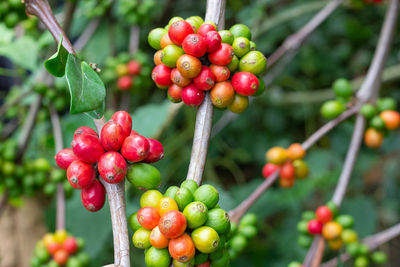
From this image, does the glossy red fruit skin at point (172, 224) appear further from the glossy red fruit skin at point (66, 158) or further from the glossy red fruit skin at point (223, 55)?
the glossy red fruit skin at point (223, 55)

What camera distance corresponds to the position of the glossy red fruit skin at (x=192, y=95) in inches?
35.4

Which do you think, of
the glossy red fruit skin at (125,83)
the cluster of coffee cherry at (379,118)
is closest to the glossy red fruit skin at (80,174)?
the cluster of coffee cherry at (379,118)

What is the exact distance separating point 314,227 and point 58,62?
1.24 meters

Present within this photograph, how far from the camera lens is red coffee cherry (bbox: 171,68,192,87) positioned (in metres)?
0.91

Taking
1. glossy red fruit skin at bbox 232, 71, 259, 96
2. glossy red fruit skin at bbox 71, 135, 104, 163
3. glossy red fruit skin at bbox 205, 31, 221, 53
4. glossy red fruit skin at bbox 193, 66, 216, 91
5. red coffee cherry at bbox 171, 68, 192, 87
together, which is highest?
glossy red fruit skin at bbox 205, 31, 221, 53

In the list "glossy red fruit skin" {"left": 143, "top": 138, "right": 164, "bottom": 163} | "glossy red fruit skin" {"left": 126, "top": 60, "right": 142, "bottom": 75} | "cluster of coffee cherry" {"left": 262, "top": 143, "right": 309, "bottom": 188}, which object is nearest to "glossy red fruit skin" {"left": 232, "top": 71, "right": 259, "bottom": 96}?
"glossy red fruit skin" {"left": 143, "top": 138, "right": 164, "bottom": 163}

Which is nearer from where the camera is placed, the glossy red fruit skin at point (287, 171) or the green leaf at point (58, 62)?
the green leaf at point (58, 62)

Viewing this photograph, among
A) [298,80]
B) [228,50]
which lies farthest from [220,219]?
[298,80]

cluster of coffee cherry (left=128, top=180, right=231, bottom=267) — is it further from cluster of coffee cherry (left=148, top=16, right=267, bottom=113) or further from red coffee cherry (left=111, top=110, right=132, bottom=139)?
cluster of coffee cherry (left=148, top=16, right=267, bottom=113)

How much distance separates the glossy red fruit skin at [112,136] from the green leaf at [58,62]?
0.15m

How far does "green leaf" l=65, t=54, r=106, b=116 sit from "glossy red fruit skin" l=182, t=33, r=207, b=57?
24cm

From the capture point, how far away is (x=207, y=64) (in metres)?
0.95

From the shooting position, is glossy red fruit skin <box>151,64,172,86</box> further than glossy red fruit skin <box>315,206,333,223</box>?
No

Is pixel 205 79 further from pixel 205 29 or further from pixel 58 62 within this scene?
pixel 58 62
